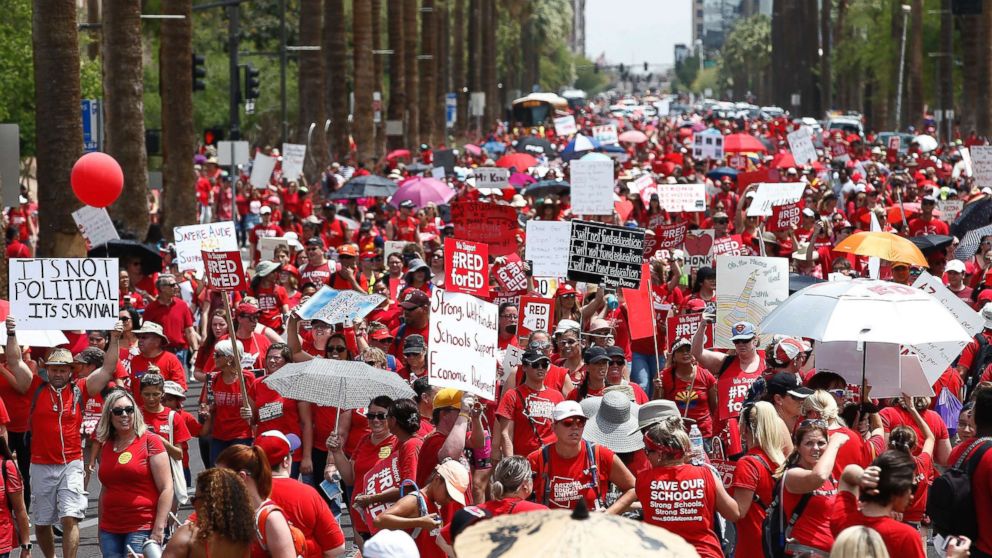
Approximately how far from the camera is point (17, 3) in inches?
1339

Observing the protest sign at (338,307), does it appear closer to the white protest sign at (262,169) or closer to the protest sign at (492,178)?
the protest sign at (492,178)

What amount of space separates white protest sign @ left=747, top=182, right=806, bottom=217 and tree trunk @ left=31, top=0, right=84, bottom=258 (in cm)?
735

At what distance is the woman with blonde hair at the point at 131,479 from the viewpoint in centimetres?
887

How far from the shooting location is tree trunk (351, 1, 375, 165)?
40.8m

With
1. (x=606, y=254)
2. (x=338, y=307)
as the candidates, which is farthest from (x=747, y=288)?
(x=338, y=307)

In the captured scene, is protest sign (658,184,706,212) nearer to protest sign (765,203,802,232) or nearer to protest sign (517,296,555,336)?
protest sign (765,203,802,232)

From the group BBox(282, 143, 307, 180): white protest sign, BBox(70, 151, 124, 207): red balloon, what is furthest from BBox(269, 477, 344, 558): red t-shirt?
BBox(282, 143, 307, 180): white protest sign

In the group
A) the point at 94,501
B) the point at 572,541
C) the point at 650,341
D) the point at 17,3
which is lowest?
the point at 94,501

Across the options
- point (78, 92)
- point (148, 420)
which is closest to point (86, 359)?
point (148, 420)

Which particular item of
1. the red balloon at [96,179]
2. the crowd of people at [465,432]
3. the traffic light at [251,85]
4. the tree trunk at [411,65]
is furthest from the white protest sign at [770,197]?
the tree trunk at [411,65]

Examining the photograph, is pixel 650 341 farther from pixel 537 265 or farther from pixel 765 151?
pixel 765 151

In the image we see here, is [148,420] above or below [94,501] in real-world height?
above

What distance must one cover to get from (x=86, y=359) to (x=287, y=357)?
1255 millimetres

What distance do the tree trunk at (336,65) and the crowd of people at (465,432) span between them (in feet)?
70.7
